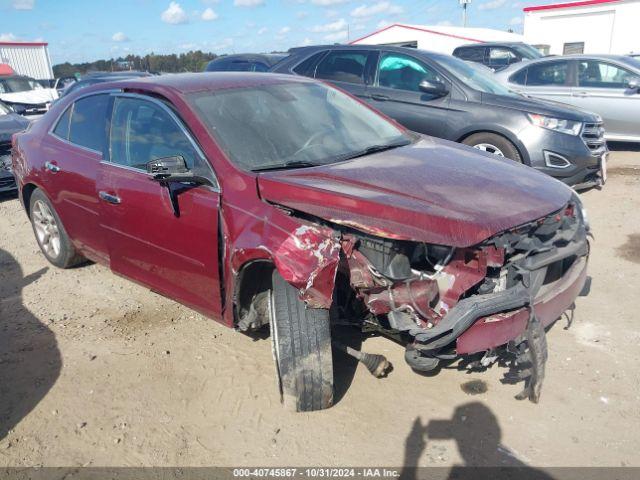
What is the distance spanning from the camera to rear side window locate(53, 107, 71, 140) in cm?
449

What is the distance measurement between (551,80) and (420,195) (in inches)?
309

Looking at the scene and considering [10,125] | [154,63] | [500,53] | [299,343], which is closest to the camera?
[299,343]

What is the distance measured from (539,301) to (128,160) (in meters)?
2.75

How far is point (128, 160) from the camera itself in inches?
149

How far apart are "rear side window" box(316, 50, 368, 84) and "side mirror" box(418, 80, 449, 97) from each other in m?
1.04

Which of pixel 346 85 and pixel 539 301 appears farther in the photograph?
pixel 346 85

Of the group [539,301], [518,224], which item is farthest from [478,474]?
[518,224]

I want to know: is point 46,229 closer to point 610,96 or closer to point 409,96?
point 409,96

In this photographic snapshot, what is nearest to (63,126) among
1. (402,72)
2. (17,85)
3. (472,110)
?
(402,72)

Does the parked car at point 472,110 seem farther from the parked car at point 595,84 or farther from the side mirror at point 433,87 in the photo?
the parked car at point 595,84

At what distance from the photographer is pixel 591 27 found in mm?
26344

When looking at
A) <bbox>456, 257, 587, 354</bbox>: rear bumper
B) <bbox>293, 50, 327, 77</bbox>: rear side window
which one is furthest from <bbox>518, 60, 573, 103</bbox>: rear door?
<bbox>456, 257, 587, 354</bbox>: rear bumper

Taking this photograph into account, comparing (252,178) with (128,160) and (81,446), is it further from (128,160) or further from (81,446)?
(81,446)

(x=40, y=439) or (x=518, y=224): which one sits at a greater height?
(x=518, y=224)
